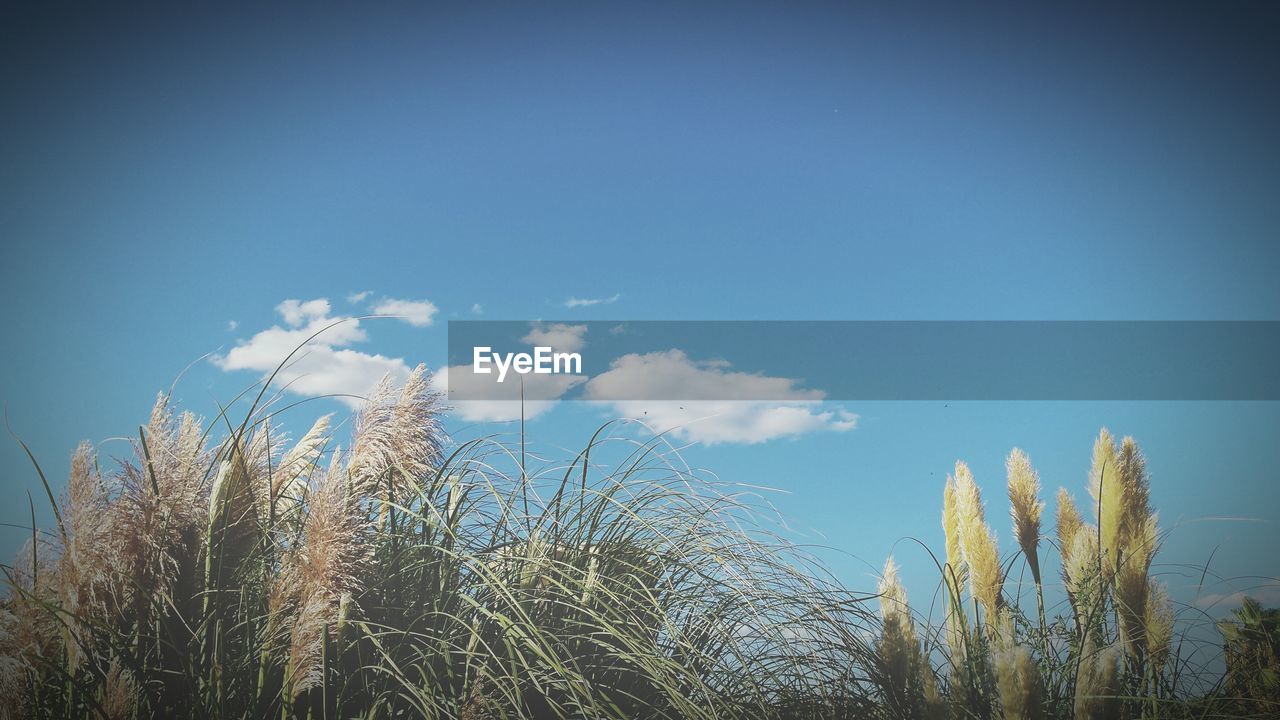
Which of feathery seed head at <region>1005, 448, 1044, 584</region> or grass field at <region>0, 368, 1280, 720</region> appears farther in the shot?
feathery seed head at <region>1005, 448, 1044, 584</region>

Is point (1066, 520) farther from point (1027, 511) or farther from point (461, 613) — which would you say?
point (461, 613)

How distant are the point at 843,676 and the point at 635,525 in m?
0.79

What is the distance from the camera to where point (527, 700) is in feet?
6.84

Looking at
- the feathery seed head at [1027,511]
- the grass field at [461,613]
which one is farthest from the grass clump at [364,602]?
the feathery seed head at [1027,511]

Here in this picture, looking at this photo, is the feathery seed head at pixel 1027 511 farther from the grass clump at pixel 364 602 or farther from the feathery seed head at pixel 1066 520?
the grass clump at pixel 364 602

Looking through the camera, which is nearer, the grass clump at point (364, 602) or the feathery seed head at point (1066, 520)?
the grass clump at point (364, 602)

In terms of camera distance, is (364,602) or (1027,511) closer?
(364,602)

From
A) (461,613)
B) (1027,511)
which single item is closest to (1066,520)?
(1027,511)

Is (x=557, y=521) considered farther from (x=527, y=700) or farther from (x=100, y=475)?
(x=100, y=475)

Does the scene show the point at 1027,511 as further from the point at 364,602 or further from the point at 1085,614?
the point at 364,602

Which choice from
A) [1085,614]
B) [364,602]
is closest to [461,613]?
[364,602]

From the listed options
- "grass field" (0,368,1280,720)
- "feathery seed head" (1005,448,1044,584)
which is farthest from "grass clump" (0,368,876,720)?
"feathery seed head" (1005,448,1044,584)

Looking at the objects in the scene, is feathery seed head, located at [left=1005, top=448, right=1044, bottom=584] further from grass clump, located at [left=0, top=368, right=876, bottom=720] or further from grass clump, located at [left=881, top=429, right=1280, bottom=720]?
grass clump, located at [left=0, top=368, right=876, bottom=720]

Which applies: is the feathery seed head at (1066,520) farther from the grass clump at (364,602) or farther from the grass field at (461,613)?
Result: the grass clump at (364,602)
